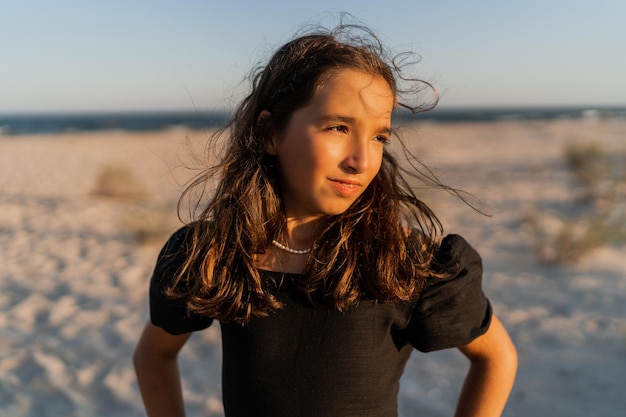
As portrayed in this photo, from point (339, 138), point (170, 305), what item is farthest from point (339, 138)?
point (170, 305)

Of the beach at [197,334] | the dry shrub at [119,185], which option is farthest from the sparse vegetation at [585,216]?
the dry shrub at [119,185]

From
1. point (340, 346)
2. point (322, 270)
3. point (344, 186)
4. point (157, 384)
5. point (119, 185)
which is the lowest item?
point (119, 185)

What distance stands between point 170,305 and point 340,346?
468 mm

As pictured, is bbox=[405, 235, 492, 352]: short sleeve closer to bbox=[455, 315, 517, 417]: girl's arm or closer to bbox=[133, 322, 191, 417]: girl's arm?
bbox=[455, 315, 517, 417]: girl's arm

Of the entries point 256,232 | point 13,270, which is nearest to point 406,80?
point 256,232

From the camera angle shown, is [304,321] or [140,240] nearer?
[304,321]

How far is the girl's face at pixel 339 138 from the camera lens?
4.13 feet

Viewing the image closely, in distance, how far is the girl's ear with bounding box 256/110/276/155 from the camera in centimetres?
145

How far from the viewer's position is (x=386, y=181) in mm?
1488

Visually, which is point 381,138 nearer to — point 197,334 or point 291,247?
point 291,247

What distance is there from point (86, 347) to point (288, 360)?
2.60m

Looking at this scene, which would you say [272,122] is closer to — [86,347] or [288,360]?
[288,360]

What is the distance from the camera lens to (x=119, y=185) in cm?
830

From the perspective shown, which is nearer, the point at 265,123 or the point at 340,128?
the point at 340,128
